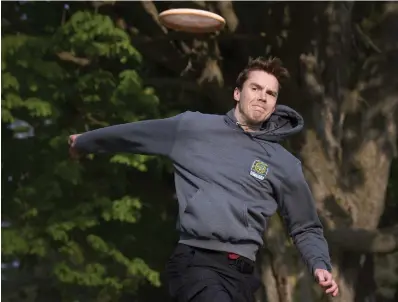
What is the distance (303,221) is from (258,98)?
60 centimetres

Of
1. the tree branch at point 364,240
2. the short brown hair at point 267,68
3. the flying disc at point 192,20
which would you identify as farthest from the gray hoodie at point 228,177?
the tree branch at point 364,240

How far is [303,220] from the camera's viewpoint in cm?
412

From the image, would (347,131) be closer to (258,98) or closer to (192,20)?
(192,20)

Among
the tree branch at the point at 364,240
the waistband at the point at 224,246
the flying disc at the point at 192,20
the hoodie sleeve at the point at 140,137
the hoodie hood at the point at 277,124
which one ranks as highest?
the hoodie hood at the point at 277,124

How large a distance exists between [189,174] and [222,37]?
7.60m

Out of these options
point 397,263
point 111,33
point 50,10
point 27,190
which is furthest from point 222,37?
point 397,263

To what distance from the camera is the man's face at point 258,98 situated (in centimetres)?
402

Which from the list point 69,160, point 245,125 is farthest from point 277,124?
point 69,160

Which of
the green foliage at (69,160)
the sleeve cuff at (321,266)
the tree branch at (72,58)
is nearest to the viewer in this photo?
the sleeve cuff at (321,266)

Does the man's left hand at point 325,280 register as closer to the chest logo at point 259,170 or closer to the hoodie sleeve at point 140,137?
the chest logo at point 259,170

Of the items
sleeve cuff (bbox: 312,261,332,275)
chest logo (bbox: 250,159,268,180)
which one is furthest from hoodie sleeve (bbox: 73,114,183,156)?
sleeve cuff (bbox: 312,261,332,275)

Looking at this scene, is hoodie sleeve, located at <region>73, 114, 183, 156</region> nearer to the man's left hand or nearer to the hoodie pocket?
the hoodie pocket

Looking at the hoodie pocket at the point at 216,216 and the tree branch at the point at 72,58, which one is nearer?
the hoodie pocket at the point at 216,216

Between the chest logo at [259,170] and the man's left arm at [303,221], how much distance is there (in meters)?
0.12
